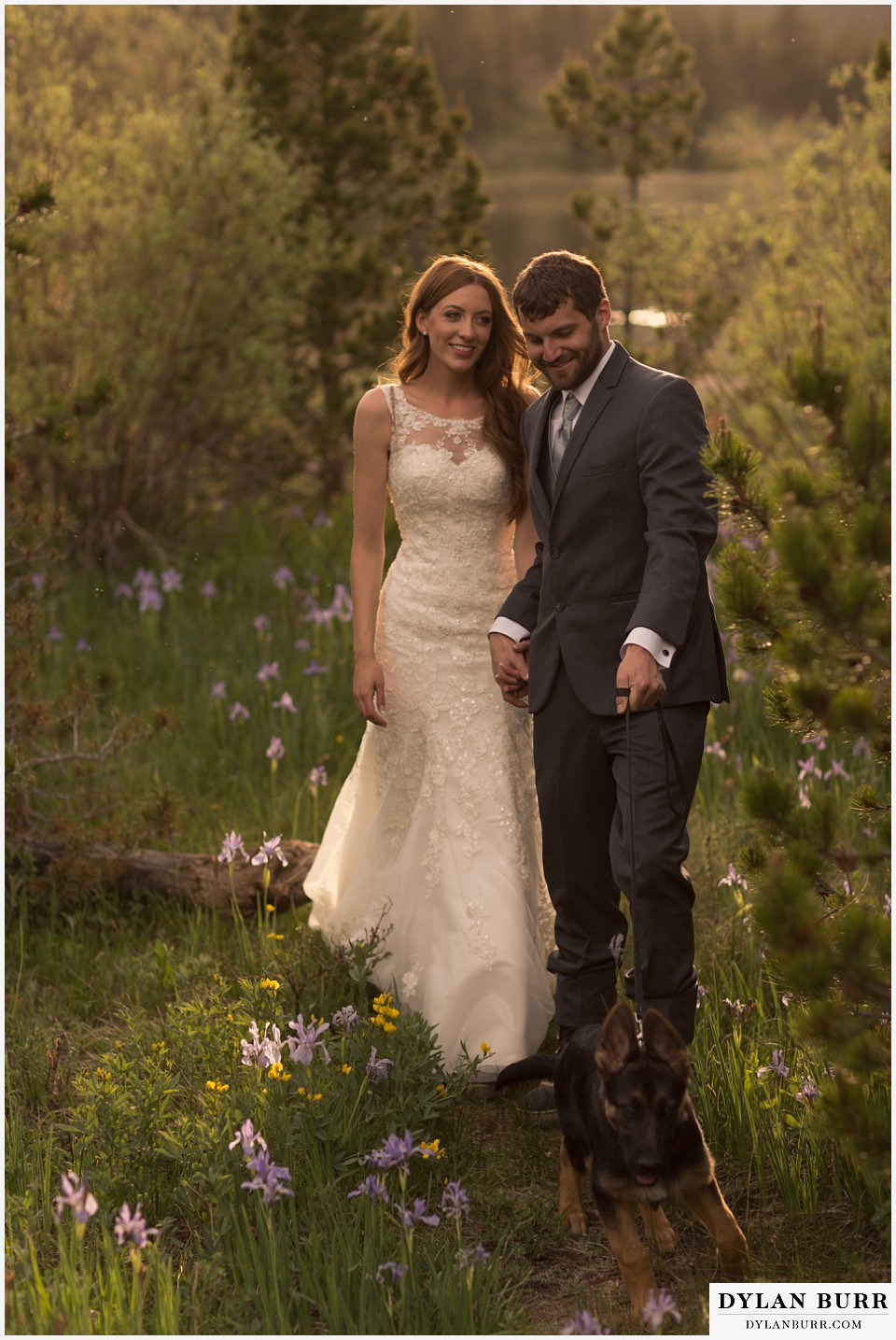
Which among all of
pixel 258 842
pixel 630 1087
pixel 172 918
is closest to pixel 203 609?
pixel 258 842

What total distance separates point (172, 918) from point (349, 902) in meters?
1.05

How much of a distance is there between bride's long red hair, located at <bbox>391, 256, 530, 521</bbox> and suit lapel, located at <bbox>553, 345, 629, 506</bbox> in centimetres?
77

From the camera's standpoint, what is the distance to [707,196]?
3969 centimetres

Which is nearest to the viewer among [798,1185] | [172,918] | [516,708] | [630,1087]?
[630,1087]

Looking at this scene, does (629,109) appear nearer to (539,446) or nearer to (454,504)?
(454,504)

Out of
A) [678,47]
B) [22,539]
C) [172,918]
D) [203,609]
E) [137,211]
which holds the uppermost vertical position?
[678,47]

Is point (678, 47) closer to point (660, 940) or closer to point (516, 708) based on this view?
point (516, 708)

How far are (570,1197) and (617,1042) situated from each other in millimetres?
951

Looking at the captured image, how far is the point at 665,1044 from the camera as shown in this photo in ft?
9.29

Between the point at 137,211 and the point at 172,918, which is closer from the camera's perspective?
the point at 172,918

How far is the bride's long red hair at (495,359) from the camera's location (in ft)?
14.5

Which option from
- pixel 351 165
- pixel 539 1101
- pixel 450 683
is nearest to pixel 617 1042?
pixel 539 1101

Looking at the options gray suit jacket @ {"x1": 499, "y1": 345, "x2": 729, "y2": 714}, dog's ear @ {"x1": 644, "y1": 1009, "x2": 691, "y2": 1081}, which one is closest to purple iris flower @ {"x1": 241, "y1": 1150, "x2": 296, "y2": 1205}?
dog's ear @ {"x1": 644, "y1": 1009, "x2": 691, "y2": 1081}

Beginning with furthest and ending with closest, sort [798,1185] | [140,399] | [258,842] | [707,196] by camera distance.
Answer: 1. [707,196]
2. [140,399]
3. [258,842]
4. [798,1185]
